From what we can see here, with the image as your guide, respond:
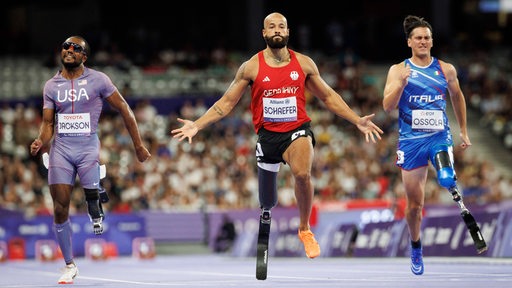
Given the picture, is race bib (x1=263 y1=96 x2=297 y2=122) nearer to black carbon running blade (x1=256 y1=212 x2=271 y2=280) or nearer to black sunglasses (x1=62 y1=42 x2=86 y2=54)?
black carbon running blade (x1=256 y1=212 x2=271 y2=280)

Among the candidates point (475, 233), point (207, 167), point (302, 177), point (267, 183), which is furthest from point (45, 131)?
point (207, 167)

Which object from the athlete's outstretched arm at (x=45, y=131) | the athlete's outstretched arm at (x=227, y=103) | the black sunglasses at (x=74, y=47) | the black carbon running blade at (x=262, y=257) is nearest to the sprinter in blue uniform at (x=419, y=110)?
the athlete's outstretched arm at (x=227, y=103)

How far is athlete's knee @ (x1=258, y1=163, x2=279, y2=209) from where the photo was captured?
12.6m

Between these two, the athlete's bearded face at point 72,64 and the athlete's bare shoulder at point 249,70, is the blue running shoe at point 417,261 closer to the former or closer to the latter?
the athlete's bare shoulder at point 249,70

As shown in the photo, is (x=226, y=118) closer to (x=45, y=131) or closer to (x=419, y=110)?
(x=45, y=131)

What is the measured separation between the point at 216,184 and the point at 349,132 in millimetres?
5882

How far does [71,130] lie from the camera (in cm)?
1324

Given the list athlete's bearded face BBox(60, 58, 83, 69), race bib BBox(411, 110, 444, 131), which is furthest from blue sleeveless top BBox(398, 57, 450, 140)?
athlete's bearded face BBox(60, 58, 83, 69)

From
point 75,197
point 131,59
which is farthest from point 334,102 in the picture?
point 131,59

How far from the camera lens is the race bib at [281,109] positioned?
1245cm

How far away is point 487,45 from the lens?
4419 cm

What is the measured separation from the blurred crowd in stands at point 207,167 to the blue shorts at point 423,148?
52.2ft

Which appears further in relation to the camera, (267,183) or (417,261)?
(417,261)

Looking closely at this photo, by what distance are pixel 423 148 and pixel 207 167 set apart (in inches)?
754
